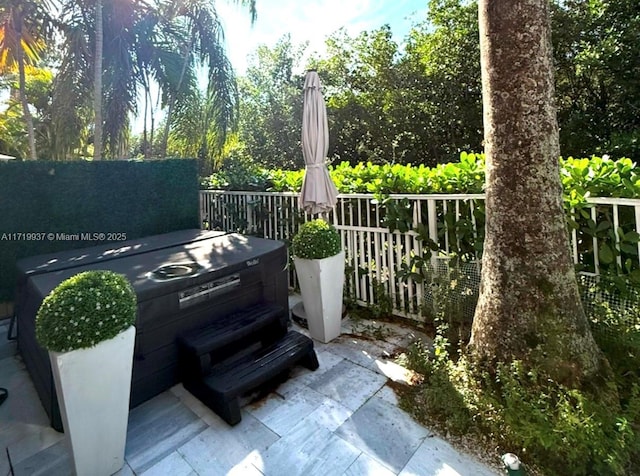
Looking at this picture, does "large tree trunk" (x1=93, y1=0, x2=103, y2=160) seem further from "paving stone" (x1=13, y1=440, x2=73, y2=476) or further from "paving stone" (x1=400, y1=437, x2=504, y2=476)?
"paving stone" (x1=400, y1=437, x2=504, y2=476)

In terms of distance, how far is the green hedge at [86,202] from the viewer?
14.5ft

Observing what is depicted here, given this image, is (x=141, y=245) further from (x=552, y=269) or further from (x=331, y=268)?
(x=552, y=269)

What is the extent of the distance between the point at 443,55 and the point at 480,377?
13.0 meters

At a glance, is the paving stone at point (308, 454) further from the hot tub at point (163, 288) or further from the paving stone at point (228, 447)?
the hot tub at point (163, 288)

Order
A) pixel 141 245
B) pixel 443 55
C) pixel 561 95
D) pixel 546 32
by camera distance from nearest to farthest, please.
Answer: pixel 546 32, pixel 141 245, pixel 561 95, pixel 443 55

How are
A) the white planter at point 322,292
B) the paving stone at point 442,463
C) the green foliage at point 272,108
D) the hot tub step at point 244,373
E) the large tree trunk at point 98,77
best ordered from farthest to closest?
the green foliage at point 272,108 < the large tree trunk at point 98,77 < the white planter at point 322,292 < the hot tub step at point 244,373 < the paving stone at point 442,463

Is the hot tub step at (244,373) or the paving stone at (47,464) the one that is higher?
the hot tub step at (244,373)

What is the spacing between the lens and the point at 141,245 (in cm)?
402

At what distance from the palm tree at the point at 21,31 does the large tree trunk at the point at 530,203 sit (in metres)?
9.44

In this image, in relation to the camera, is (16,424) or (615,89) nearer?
(16,424)

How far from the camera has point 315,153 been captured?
3979mm

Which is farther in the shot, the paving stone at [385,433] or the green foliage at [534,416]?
the paving stone at [385,433]

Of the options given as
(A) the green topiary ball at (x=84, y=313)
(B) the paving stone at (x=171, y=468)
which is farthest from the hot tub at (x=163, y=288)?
(B) the paving stone at (x=171, y=468)

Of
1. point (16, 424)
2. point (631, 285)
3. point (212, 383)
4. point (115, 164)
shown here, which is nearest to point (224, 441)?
point (212, 383)
